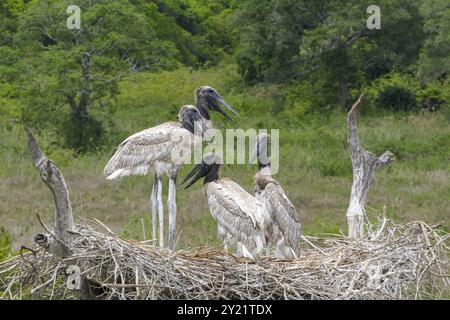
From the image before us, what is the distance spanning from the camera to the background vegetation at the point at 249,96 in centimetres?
1931

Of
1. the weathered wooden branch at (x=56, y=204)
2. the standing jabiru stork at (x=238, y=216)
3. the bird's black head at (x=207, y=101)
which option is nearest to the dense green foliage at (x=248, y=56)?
the bird's black head at (x=207, y=101)

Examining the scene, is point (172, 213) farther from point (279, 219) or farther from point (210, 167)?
point (279, 219)

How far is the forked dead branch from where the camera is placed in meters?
8.84

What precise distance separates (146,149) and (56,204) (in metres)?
3.18

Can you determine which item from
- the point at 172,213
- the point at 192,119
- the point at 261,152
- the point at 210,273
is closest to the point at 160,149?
the point at 192,119

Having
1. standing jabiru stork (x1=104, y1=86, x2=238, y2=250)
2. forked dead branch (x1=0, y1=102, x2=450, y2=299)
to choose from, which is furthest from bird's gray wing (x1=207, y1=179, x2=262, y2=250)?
forked dead branch (x1=0, y1=102, x2=450, y2=299)

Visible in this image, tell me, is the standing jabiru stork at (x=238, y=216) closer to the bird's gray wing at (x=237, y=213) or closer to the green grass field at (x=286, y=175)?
the bird's gray wing at (x=237, y=213)

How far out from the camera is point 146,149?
11.6 m

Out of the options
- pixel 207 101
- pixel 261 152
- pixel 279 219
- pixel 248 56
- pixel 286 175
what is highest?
pixel 248 56

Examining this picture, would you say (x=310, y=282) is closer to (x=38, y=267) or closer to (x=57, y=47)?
(x=38, y=267)

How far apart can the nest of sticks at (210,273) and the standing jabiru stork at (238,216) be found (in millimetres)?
659

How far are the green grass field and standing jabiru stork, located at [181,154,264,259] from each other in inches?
115

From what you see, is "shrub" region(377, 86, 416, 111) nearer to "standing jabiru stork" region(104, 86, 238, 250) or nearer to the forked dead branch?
"standing jabiru stork" region(104, 86, 238, 250)

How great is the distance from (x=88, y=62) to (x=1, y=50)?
79.3 inches
